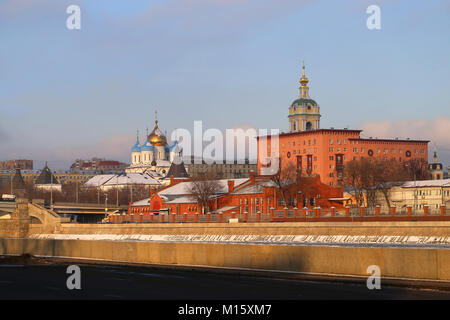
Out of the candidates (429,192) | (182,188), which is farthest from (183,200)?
(429,192)

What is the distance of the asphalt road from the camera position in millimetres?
26719

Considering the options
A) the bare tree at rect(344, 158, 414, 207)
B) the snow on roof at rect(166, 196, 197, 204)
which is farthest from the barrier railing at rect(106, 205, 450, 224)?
the bare tree at rect(344, 158, 414, 207)

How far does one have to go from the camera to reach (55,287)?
102ft

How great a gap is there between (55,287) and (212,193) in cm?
9966

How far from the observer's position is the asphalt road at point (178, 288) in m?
26.7

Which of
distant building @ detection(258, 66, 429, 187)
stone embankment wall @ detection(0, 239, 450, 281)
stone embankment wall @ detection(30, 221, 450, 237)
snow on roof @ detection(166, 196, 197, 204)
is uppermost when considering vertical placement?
distant building @ detection(258, 66, 429, 187)

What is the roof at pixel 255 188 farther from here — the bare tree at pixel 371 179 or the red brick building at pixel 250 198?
the bare tree at pixel 371 179

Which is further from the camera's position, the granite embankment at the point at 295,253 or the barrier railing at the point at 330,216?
the barrier railing at the point at 330,216

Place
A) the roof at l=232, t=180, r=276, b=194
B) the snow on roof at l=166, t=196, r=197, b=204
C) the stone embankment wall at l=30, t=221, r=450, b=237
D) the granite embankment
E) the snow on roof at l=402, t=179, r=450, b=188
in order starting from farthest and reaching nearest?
the snow on roof at l=166, t=196, r=197, b=204
the roof at l=232, t=180, r=276, b=194
the snow on roof at l=402, t=179, r=450, b=188
the stone embankment wall at l=30, t=221, r=450, b=237
the granite embankment

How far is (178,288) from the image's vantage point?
29703mm

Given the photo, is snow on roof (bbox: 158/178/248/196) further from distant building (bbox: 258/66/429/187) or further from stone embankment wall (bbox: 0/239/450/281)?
stone embankment wall (bbox: 0/239/450/281)

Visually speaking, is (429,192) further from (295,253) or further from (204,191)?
(295,253)

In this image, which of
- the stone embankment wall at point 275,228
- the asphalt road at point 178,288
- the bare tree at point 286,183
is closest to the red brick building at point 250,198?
the bare tree at point 286,183
